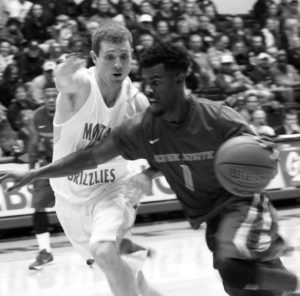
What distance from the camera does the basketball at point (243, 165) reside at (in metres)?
3.70

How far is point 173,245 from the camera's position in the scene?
25.4 ft

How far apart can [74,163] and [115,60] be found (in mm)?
662

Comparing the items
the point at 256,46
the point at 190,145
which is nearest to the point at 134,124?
the point at 190,145

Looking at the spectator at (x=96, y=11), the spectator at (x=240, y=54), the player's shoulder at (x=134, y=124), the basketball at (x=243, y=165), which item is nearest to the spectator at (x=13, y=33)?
the spectator at (x=96, y=11)

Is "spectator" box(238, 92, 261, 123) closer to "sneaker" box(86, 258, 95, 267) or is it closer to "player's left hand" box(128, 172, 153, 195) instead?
"sneaker" box(86, 258, 95, 267)

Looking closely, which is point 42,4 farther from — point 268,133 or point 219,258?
point 219,258

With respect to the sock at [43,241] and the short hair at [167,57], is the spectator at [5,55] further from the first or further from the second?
the short hair at [167,57]

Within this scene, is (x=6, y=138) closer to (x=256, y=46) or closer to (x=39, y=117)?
(x=39, y=117)

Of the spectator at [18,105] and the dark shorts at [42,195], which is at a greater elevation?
the dark shorts at [42,195]

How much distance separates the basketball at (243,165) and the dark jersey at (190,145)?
10 cm

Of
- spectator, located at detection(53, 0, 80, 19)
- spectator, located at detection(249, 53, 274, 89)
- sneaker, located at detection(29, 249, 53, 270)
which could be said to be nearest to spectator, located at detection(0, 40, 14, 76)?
spectator, located at detection(53, 0, 80, 19)

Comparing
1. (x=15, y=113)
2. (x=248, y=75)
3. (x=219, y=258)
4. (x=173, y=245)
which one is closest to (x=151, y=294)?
(x=219, y=258)

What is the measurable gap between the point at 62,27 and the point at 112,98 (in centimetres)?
686

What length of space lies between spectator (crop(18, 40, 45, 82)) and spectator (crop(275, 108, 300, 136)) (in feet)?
11.4
